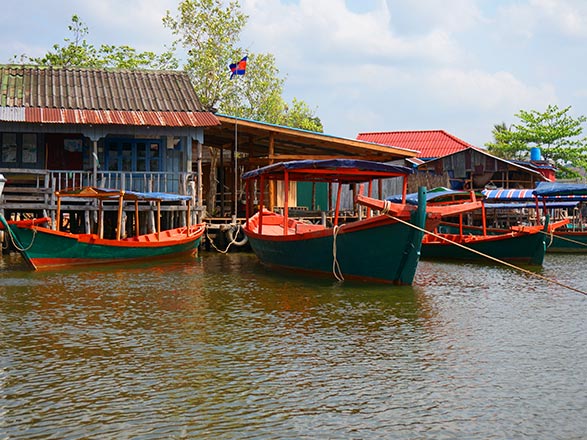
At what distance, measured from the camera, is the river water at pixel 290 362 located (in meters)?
5.82

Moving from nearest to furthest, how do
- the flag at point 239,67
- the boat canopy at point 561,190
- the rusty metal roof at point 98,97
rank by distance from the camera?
1. the rusty metal roof at point 98,97
2. the boat canopy at point 561,190
3. the flag at point 239,67

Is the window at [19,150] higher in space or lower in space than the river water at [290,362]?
higher

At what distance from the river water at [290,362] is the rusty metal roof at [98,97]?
6.98 meters

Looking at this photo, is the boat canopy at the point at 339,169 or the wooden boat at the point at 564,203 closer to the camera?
the boat canopy at the point at 339,169

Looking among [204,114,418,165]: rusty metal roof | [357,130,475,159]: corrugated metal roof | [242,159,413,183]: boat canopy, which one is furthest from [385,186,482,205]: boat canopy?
[357,130,475,159]: corrugated metal roof

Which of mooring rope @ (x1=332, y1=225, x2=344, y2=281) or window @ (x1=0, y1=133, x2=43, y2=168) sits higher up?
window @ (x1=0, y1=133, x2=43, y2=168)

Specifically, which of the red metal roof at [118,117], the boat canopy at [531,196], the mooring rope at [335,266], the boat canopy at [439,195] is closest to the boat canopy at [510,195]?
the boat canopy at [531,196]

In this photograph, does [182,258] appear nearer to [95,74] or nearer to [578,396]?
[95,74]

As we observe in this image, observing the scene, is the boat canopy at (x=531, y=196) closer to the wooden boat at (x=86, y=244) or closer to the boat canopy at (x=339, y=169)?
the boat canopy at (x=339, y=169)

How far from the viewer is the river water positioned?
19.1ft

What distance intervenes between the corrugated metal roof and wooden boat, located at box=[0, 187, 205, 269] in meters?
19.3

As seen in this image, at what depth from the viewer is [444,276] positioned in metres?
15.7

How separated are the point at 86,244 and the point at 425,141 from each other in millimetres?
Answer: 24570

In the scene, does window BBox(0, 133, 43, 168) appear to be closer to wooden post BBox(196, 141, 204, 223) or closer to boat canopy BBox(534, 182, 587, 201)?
wooden post BBox(196, 141, 204, 223)
